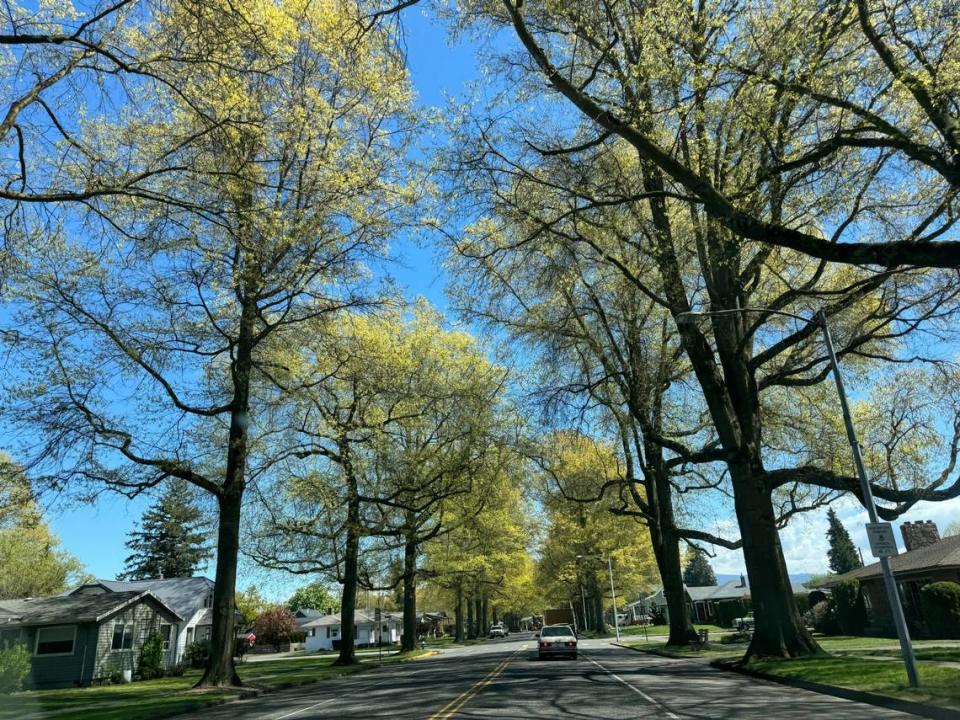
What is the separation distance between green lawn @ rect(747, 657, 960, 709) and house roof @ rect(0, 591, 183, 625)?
28651 millimetres

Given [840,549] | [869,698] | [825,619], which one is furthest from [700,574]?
[869,698]

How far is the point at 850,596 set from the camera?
108ft

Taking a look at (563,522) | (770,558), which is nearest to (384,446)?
(770,558)

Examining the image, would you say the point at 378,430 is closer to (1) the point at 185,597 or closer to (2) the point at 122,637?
(2) the point at 122,637

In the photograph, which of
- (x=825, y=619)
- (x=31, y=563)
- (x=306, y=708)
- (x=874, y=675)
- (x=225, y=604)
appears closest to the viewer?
(x=874, y=675)

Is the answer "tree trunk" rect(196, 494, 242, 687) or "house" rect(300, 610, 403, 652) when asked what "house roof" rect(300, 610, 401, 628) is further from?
"tree trunk" rect(196, 494, 242, 687)

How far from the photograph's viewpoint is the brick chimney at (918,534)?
125ft

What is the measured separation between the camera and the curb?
956 cm

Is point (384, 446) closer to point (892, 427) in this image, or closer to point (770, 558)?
point (770, 558)

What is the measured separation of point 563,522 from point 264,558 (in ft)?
89.3

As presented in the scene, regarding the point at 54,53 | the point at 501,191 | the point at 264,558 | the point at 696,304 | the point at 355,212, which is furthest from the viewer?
the point at 264,558

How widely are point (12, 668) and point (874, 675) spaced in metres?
27.7

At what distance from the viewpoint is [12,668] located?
79.1 ft

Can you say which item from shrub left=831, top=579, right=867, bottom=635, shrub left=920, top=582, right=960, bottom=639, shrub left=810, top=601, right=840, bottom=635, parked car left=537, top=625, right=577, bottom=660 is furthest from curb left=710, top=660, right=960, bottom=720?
shrub left=810, top=601, right=840, bottom=635
